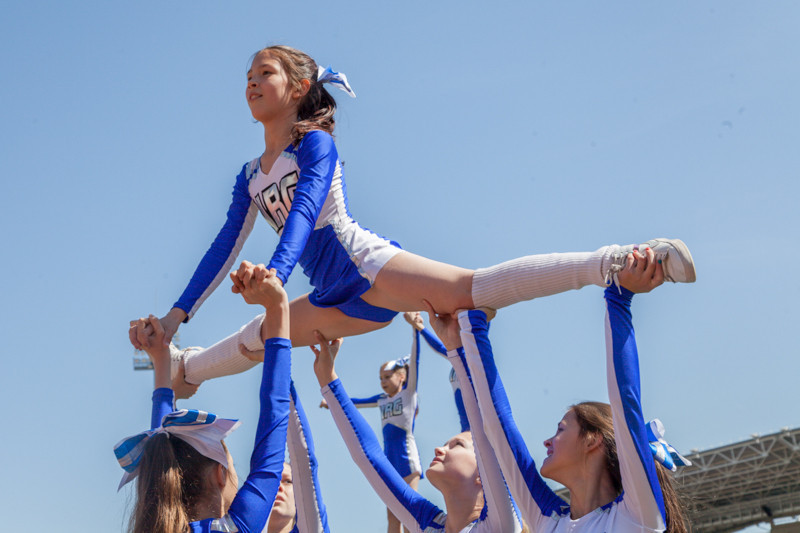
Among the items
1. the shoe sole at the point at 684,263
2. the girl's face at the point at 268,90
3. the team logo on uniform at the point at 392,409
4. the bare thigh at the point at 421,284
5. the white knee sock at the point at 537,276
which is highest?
→ the girl's face at the point at 268,90

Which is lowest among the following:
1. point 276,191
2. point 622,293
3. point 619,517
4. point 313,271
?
point 619,517

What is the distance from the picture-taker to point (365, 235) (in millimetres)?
3629

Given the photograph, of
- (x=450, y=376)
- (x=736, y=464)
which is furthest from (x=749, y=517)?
(x=450, y=376)

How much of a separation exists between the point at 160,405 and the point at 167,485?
778 mm

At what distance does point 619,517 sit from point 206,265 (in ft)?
6.84

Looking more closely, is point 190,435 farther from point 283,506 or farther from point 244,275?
point 283,506

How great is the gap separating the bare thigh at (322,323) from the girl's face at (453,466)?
→ 2.06 ft

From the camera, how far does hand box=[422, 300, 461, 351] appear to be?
3340 millimetres

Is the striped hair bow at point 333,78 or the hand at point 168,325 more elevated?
the striped hair bow at point 333,78

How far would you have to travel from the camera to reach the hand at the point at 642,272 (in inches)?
108

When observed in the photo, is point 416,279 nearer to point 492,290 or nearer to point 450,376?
point 492,290

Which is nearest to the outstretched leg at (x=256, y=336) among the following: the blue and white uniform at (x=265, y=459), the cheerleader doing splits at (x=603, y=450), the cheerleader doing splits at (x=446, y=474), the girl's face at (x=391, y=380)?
the cheerleader doing splits at (x=446, y=474)

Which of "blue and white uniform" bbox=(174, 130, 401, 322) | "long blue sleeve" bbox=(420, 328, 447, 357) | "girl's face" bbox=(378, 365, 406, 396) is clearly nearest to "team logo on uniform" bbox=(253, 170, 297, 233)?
"blue and white uniform" bbox=(174, 130, 401, 322)

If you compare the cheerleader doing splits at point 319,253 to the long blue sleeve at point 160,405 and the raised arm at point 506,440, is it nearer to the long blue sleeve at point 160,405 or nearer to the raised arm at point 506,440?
the raised arm at point 506,440
